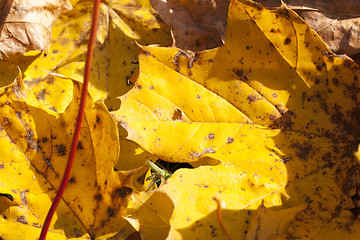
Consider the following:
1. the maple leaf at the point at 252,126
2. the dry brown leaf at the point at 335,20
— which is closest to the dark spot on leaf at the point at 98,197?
the maple leaf at the point at 252,126

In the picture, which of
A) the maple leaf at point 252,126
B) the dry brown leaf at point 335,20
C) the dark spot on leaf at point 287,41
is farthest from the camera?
the dry brown leaf at point 335,20

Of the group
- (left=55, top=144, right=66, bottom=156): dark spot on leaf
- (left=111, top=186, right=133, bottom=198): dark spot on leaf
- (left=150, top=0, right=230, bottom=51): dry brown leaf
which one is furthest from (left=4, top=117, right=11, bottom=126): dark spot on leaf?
(left=150, top=0, right=230, bottom=51): dry brown leaf

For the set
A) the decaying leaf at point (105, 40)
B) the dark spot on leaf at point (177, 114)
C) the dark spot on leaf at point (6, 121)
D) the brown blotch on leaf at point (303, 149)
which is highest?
the decaying leaf at point (105, 40)

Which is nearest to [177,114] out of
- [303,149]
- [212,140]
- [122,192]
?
[212,140]

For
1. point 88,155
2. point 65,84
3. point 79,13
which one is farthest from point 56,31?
point 88,155

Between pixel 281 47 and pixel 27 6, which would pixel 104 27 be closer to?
pixel 27 6

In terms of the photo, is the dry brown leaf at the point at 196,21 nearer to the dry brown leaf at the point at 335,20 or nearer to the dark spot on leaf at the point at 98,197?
the dry brown leaf at the point at 335,20
